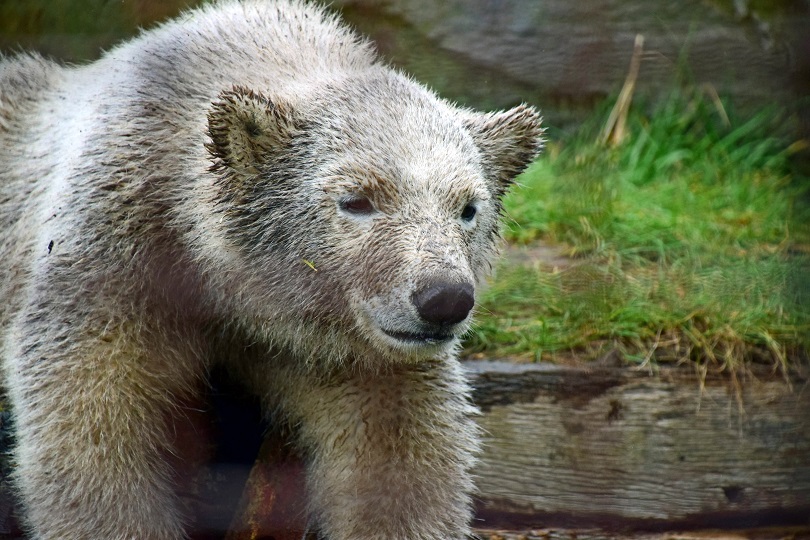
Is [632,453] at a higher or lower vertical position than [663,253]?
lower

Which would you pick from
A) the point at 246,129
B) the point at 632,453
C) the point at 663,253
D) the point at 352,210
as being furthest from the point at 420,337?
the point at 663,253

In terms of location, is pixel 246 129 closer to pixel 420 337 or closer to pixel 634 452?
pixel 420 337

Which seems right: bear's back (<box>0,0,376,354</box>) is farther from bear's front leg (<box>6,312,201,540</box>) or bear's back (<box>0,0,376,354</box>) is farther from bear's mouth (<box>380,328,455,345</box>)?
bear's mouth (<box>380,328,455,345</box>)

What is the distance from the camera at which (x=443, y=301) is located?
2.83 meters

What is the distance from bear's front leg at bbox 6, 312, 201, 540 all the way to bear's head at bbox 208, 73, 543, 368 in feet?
1.52

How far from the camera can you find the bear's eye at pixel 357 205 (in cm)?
309

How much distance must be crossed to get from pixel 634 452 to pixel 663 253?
4.24 ft

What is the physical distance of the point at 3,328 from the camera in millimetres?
3793

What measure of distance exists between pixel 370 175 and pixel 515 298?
1867 millimetres

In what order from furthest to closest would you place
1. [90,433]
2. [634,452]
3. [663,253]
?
[663,253] → [634,452] → [90,433]

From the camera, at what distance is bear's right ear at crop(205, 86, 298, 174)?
10.1 ft

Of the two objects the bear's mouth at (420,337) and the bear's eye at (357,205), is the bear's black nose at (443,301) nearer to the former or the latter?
the bear's mouth at (420,337)

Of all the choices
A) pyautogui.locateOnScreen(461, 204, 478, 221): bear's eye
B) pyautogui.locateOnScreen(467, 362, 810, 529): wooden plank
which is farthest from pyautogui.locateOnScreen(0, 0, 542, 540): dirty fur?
pyautogui.locateOnScreen(467, 362, 810, 529): wooden plank

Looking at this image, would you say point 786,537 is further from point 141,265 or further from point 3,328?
point 3,328
